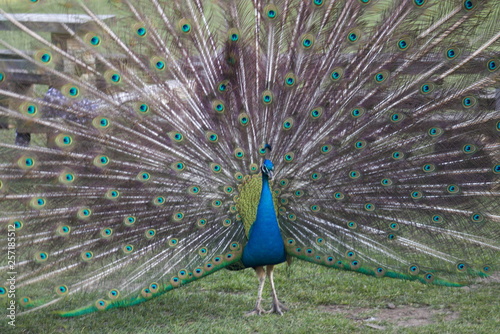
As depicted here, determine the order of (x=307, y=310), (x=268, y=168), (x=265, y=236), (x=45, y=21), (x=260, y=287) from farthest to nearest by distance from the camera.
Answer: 1. (x=307, y=310)
2. (x=260, y=287)
3. (x=265, y=236)
4. (x=268, y=168)
5. (x=45, y=21)

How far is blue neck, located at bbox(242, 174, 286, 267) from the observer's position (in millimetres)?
4613

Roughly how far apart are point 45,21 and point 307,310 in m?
2.82

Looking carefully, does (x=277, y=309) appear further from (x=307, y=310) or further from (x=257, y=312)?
(x=307, y=310)

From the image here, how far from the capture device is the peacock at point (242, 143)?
4367 mm

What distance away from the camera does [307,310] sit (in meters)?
5.15

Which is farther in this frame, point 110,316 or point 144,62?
point 110,316

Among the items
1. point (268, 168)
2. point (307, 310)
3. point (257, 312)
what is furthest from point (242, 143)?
point (307, 310)

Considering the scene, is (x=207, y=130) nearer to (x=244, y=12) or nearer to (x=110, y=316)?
(x=244, y=12)

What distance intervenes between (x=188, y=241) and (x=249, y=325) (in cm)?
75

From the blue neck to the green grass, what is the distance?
0.49 metres

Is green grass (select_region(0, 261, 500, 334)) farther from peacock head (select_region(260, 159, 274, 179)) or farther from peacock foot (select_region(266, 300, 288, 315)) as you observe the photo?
peacock head (select_region(260, 159, 274, 179))

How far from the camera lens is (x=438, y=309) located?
5.17 m

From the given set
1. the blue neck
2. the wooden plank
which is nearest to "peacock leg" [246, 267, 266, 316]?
the blue neck

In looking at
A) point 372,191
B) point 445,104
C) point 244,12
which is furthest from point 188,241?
point 445,104
